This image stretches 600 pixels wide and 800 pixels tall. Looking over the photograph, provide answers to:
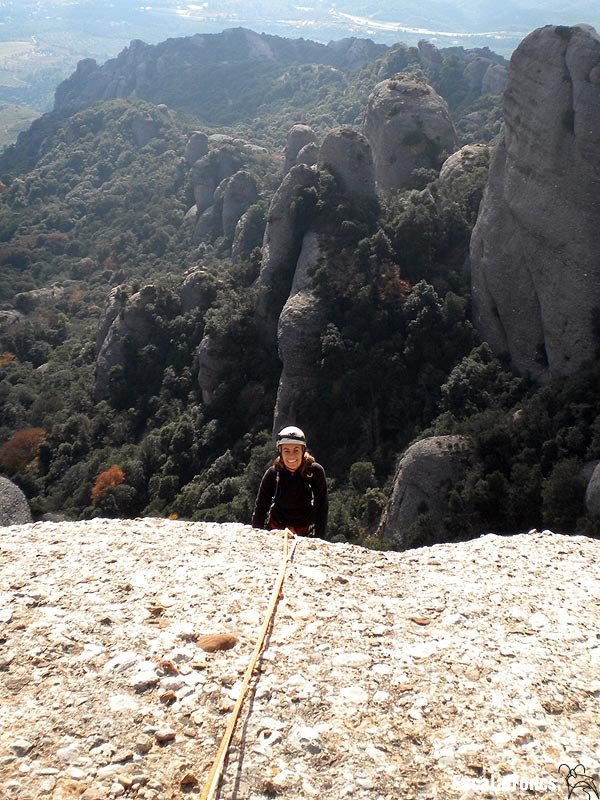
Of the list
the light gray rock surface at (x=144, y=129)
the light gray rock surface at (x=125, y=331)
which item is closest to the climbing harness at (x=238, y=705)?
the light gray rock surface at (x=125, y=331)

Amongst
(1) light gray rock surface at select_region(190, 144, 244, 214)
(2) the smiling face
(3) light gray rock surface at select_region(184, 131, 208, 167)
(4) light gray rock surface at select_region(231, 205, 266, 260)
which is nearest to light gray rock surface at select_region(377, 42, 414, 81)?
(3) light gray rock surface at select_region(184, 131, 208, 167)

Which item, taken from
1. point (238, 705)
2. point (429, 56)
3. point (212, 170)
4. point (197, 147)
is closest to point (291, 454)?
point (238, 705)

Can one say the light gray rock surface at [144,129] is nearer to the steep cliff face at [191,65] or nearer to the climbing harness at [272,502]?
the steep cliff face at [191,65]

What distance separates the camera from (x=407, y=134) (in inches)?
2096

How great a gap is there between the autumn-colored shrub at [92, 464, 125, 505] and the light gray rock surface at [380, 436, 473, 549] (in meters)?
19.1

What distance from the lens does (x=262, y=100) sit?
474 ft

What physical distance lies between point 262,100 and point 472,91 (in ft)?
212

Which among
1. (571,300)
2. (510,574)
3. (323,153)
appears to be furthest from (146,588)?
(323,153)

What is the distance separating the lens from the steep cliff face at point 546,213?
27.3 metres

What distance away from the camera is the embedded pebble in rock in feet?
18.8

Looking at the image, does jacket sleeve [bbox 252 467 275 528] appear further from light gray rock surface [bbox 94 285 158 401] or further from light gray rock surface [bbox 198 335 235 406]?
light gray rock surface [bbox 94 285 158 401]

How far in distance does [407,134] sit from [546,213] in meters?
28.2

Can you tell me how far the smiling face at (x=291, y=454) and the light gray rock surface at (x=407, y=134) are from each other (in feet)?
153

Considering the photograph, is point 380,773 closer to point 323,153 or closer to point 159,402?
point 159,402
